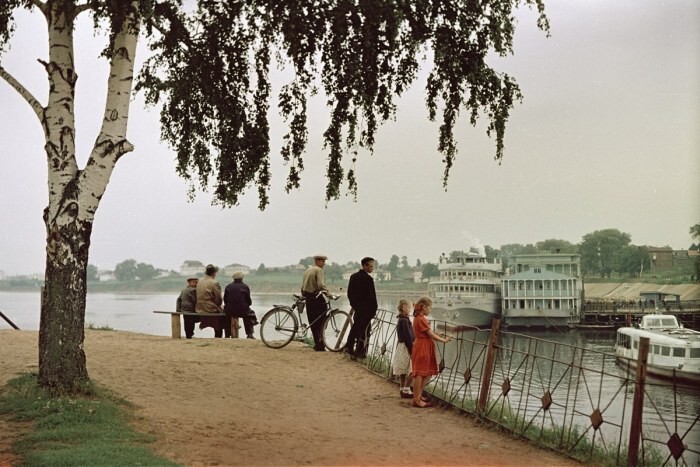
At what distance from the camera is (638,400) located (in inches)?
259

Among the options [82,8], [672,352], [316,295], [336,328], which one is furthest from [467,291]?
[82,8]

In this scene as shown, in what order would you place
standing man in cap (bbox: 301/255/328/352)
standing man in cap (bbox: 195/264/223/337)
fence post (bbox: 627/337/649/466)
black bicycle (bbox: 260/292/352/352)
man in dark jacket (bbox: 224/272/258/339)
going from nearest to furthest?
fence post (bbox: 627/337/649/466) → standing man in cap (bbox: 301/255/328/352) → black bicycle (bbox: 260/292/352/352) → man in dark jacket (bbox: 224/272/258/339) → standing man in cap (bbox: 195/264/223/337)

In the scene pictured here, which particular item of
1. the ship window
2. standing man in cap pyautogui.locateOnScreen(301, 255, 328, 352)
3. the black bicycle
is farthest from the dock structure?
standing man in cap pyautogui.locateOnScreen(301, 255, 328, 352)

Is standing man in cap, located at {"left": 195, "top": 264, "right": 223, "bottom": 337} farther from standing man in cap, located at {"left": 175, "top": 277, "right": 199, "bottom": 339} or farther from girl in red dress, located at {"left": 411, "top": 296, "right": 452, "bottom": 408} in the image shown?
girl in red dress, located at {"left": 411, "top": 296, "right": 452, "bottom": 408}

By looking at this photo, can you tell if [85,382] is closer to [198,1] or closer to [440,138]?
[198,1]

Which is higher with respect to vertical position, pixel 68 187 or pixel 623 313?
pixel 68 187

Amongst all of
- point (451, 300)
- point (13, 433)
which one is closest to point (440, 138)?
point (13, 433)

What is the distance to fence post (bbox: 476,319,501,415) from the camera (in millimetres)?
8570

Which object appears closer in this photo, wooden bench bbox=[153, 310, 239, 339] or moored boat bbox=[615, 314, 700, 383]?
wooden bench bbox=[153, 310, 239, 339]

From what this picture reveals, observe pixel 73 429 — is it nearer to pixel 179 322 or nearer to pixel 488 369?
pixel 488 369

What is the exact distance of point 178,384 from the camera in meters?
10.0

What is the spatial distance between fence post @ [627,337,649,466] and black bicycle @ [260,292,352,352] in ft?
23.7

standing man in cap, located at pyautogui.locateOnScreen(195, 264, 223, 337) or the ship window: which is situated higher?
standing man in cap, located at pyautogui.locateOnScreen(195, 264, 223, 337)

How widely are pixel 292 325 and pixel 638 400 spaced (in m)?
8.18
